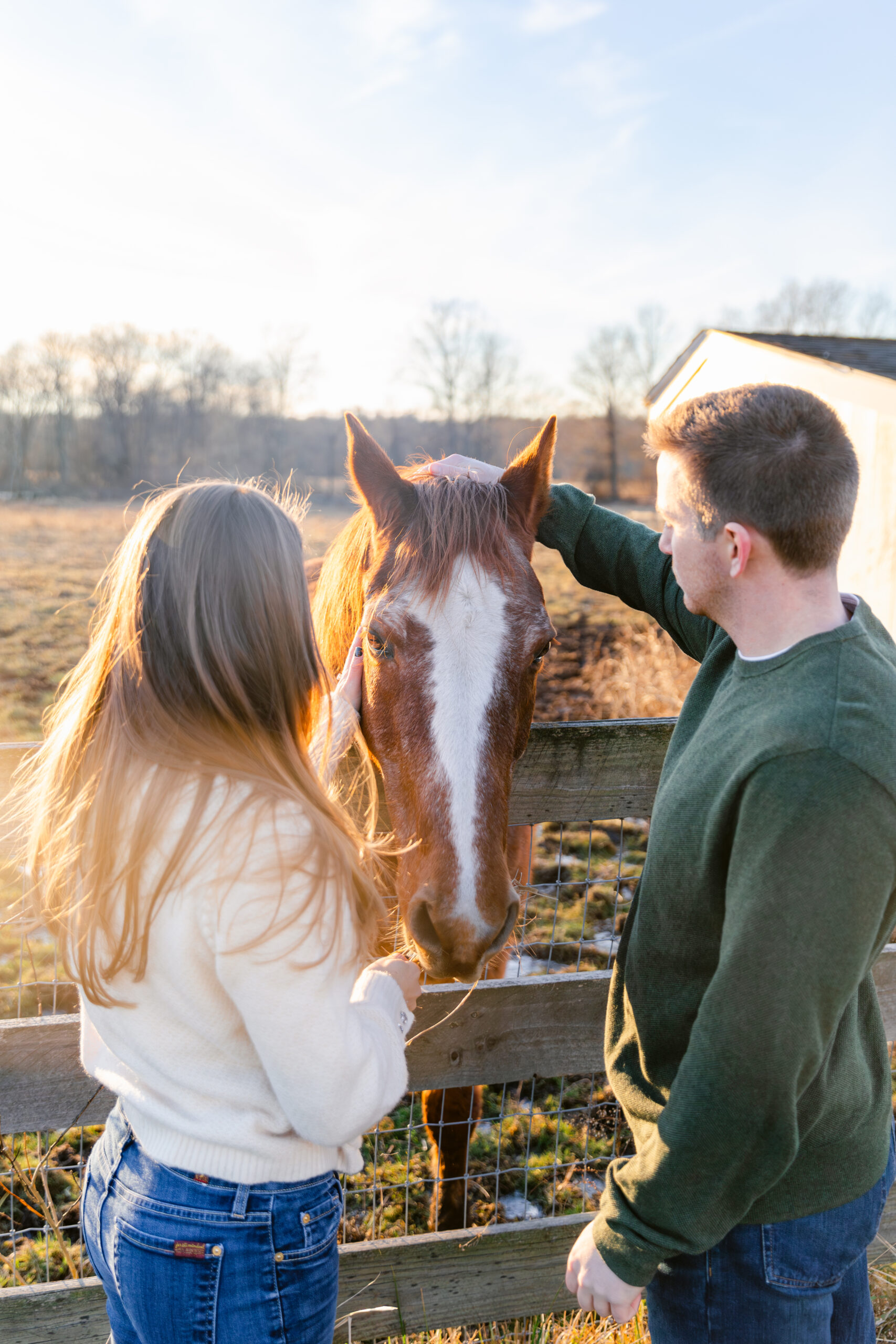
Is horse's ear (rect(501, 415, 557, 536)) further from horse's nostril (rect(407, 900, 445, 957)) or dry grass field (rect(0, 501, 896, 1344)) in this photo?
horse's nostril (rect(407, 900, 445, 957))

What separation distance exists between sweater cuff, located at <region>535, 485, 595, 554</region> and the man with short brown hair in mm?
872

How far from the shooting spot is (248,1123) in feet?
4.25

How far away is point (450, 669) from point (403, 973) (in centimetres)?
71

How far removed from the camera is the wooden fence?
216cm

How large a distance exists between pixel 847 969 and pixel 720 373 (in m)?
15.7

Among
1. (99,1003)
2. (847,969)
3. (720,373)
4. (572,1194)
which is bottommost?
(572,1194)

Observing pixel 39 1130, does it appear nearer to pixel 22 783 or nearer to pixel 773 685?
Answer: pixel 22 783

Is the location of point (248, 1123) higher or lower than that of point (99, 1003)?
lower

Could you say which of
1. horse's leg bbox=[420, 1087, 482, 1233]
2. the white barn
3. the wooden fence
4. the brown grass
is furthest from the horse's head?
the white barn

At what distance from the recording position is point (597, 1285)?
132cm

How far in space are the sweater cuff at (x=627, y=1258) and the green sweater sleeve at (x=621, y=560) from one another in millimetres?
1298

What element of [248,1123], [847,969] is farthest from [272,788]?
[847,969]

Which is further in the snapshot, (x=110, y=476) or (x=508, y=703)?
(x=110, y=476)

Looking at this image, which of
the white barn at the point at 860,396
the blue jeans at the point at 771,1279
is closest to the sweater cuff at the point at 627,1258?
the blue jeans at the point at 771,1279
